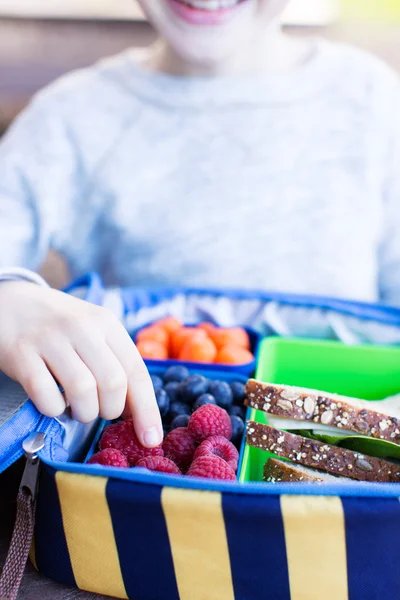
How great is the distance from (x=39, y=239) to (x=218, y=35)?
1.31 ft

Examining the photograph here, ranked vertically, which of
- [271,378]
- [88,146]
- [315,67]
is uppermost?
[315,67]

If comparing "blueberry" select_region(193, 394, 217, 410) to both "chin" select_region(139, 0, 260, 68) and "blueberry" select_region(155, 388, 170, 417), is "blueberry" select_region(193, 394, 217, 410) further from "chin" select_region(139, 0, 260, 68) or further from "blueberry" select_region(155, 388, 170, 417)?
"chin" select_region(139, 0, 260, 68)

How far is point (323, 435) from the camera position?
605mm

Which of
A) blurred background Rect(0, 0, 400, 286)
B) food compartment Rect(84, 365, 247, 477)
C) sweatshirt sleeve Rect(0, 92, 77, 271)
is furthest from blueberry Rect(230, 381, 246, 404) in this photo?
blurred background Rect(0, 0, 400, 286)

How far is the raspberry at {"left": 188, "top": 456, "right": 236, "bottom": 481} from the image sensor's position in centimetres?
49

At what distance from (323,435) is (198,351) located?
22cm

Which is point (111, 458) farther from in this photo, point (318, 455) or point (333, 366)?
point (333, 366)

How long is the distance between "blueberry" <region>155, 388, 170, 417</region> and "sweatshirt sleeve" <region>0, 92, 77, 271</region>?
0.36m

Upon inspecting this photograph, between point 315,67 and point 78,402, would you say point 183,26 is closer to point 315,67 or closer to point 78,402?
point 315,67

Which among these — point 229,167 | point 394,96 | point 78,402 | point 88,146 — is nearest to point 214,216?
point 229,167

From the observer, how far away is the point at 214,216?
0.93m

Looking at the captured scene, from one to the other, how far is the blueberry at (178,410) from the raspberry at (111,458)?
6.1 inches

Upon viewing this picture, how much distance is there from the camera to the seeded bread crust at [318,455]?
554 mm

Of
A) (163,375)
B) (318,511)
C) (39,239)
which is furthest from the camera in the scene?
(39,239)
